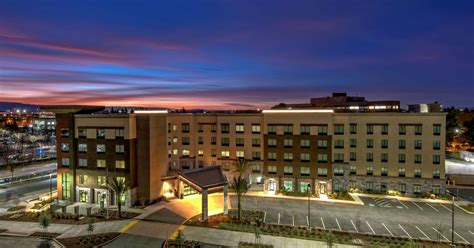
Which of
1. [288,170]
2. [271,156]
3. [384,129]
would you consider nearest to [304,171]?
[288,170]

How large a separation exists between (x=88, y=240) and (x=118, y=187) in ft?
29.9

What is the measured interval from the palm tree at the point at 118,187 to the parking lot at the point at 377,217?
16810mm

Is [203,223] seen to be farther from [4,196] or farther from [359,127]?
[4,196]

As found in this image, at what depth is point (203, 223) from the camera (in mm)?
37375

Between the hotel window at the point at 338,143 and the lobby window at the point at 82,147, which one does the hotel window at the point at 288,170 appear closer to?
the hotel window at the point at 338,143

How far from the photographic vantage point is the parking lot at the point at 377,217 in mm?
35156

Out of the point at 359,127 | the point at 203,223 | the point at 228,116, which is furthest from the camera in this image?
the point at 228,116

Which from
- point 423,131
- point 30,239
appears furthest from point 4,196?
point 423,131

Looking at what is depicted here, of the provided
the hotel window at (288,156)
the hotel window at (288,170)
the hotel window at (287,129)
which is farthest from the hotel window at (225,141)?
the hotel window at (288,170)

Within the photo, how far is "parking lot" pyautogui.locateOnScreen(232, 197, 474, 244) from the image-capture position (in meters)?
35.2

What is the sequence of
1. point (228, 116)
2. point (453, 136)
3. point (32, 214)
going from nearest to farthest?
1. point (32, 214)
2. point (228, 116)
3. point (453, 136)

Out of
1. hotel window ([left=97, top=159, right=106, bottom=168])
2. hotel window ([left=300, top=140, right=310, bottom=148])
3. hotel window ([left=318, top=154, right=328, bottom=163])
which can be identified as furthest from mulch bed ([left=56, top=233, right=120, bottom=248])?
hotel window ([left=318, top=154, right=328, bottom=163])

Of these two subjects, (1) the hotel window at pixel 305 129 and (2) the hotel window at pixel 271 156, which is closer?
(1) the hotel window at pixel 305 129

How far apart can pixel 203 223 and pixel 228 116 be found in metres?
26.8
